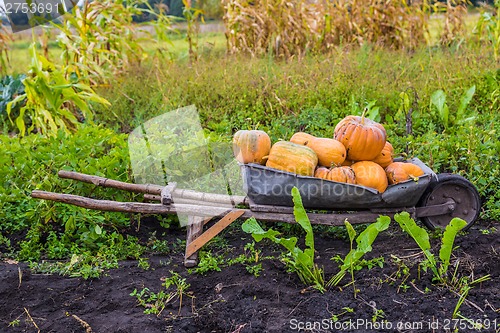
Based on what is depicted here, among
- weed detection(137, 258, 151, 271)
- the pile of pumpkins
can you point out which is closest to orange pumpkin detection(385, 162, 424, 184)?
the pile of pumpkins

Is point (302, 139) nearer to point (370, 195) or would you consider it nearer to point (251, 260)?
point (370, 195)

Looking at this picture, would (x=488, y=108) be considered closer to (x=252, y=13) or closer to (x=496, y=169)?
(x=496, y=169)

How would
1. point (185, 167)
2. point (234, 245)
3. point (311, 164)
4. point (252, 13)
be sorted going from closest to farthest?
1. point (311, 164)
2. point (234, 245)
3. point (185, 167)
4. point (252, 13)

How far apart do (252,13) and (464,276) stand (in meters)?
5.27

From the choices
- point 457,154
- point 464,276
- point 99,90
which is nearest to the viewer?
point 464,276

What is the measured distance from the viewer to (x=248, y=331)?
2625 millimetres

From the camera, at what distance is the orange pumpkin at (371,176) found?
10.8 ft

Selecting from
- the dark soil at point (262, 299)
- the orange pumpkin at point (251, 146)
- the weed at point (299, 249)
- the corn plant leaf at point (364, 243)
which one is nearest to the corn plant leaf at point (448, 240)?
the dark soil at point (262, 299)

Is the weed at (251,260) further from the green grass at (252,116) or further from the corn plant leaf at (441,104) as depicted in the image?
the corn plant leaf at (441,104)

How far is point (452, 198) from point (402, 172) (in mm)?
393

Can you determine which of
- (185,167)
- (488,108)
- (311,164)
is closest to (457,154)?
(488,108)

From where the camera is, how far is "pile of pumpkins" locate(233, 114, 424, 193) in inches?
130

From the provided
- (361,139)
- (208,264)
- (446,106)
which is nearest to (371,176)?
(361,139)

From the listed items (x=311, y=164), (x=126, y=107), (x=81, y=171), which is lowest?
(x=126, y=107)
